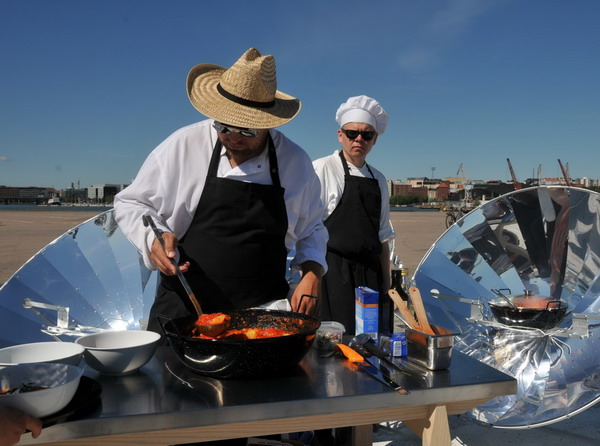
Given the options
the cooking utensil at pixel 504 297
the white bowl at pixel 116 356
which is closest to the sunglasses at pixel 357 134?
the cooking utensil at pixel 504 297

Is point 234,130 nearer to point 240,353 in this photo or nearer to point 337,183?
point 240,353

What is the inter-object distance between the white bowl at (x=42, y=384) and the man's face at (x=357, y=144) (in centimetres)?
306

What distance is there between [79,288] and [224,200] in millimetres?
1412

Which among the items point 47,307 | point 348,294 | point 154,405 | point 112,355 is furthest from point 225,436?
point 348,294

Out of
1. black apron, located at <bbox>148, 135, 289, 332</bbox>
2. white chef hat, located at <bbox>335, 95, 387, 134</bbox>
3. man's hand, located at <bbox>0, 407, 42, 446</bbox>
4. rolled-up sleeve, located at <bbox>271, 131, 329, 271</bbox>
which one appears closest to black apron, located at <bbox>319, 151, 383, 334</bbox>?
white chef hat, located at <bbox>335, 95, 387, 134</bbox>

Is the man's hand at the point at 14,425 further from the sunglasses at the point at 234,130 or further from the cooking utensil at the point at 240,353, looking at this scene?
the sunglasses at the point at 234,130

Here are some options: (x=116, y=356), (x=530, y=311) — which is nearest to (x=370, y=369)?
(x=116, y=356)

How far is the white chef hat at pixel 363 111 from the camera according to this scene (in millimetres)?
4086

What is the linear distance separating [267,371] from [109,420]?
0.48m

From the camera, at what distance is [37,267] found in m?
3.01

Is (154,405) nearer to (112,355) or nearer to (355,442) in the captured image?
(112,355)

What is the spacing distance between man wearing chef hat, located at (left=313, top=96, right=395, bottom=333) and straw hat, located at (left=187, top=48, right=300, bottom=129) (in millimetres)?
1737

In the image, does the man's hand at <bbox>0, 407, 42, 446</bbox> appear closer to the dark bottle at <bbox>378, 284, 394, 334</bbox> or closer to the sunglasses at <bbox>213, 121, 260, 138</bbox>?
the sunglasses at <bbox>213, 121, 260, 138</bbox>

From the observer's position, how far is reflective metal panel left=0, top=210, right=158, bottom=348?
9.05 feet
